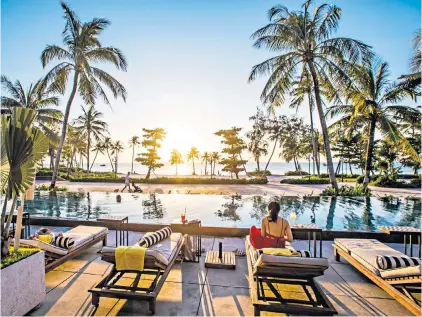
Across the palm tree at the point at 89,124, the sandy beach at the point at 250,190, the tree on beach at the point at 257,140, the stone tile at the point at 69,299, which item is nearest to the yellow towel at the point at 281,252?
the stone tile at the point at 69,299

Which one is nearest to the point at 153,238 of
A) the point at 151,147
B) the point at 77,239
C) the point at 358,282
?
the point at 77,239

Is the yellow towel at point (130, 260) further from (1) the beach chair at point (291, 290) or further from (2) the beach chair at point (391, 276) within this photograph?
(2) the beach chair at point (391, 276)

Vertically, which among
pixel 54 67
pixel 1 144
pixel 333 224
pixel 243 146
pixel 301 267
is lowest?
pixel 333 224

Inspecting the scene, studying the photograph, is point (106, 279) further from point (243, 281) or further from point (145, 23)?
point (145, 23)

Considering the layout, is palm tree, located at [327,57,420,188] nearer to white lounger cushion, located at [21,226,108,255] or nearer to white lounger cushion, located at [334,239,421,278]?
white lounger cushion, located at [334,239,421,278]

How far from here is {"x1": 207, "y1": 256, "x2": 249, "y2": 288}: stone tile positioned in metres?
3.67

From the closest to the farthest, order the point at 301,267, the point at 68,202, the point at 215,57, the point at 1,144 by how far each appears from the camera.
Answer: the point at 1,144 → the point at 301,267 → the point at 215,57 → the point at 68,202

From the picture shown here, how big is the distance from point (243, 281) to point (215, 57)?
9614mm

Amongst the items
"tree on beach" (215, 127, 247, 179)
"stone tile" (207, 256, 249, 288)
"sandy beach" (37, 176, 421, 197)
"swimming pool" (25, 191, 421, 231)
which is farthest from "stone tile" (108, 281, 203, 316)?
"tree on beach" (215, 127, 247, 179)

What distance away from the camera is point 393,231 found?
4.23 m

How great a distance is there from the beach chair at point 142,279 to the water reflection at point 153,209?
17.7 ft

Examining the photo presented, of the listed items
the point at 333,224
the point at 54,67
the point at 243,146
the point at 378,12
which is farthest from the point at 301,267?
the point at 243,146

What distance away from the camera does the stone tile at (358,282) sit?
11.1ft

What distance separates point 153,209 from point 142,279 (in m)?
7.12
